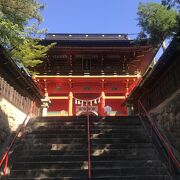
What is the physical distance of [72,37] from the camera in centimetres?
3192

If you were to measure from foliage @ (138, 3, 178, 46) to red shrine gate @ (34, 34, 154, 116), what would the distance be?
1.44 metres

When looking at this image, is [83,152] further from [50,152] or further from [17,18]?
[17,18]

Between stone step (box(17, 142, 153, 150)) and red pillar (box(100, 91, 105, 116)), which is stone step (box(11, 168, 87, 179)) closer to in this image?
stone step (box(17, 142, 153, 150))

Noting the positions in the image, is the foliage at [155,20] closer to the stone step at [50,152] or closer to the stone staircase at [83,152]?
the stone staircase at [83,152]

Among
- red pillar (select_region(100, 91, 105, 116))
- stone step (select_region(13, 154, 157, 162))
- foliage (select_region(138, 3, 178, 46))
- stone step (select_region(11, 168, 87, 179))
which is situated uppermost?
foliage (select_region(138, 3, 178, 46))

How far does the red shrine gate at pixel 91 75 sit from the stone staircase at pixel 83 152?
11.1 m

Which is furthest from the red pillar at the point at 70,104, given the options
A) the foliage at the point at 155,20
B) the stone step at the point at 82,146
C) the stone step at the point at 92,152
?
the stone step at the point at 92,152

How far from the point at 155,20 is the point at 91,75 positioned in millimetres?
7149

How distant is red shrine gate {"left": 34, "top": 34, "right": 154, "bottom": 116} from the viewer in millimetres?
24562

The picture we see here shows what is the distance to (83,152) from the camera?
33.7 ft

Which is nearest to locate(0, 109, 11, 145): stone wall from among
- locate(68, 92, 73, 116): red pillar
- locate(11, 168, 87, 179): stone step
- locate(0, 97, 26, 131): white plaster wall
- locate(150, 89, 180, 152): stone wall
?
locate(0, 97, 26, 131): white plaster wall

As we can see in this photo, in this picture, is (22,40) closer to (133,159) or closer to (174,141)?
(133,159)

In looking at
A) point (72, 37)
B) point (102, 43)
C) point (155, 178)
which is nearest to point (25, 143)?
point (155, 178)

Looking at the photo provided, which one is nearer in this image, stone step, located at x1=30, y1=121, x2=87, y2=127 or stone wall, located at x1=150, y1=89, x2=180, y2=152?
stone wall, located at x1=150, y1=89, x2=180, y2=152
